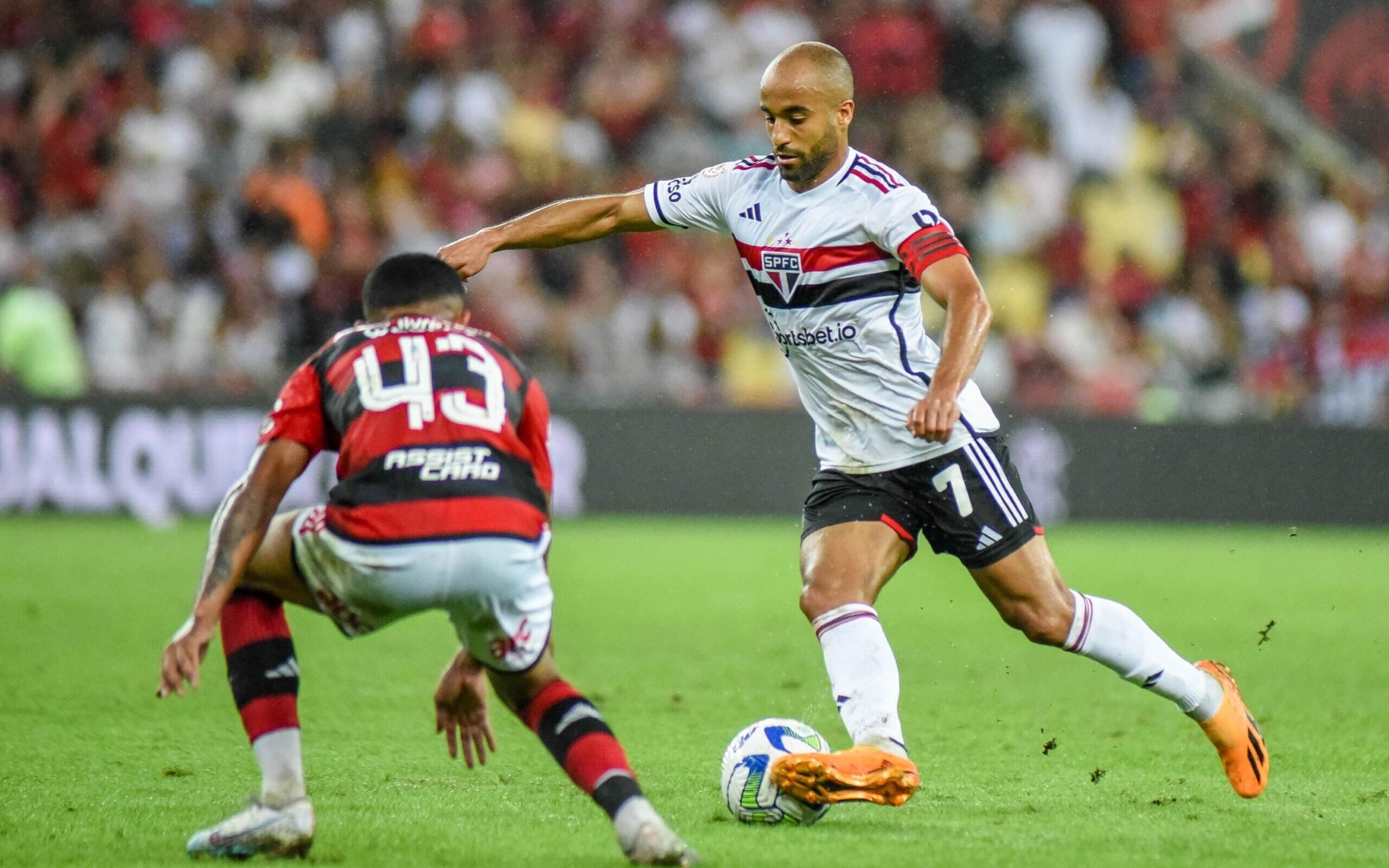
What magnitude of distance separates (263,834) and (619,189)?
1319cm

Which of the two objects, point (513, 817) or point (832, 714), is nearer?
point (513, 817)

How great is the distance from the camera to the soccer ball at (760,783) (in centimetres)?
503

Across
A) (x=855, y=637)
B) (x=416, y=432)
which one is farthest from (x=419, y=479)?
(x=855, y=637)

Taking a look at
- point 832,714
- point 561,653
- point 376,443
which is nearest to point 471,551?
point 376,443

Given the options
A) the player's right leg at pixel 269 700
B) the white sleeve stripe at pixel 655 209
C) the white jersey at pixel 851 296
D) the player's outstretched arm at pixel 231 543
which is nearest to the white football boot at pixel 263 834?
the player's right leg at pixel 269 700

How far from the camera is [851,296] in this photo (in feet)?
17.6

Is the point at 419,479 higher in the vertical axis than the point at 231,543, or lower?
higher

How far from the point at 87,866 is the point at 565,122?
13908mm

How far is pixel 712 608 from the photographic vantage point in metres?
10.5

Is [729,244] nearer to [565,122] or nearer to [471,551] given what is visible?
[565,122]

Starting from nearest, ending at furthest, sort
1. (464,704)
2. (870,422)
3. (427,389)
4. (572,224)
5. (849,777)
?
(427,389) < (464,704) < (849,777) < (870,422) < (572,224)

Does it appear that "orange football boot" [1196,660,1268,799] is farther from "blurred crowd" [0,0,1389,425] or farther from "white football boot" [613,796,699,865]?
"blurred crowd" [0,0,1389,425]

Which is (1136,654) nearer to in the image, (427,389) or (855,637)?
(855,637)

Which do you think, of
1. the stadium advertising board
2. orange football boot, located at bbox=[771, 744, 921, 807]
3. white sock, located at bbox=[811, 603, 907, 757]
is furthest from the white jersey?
the stadium advertising board
